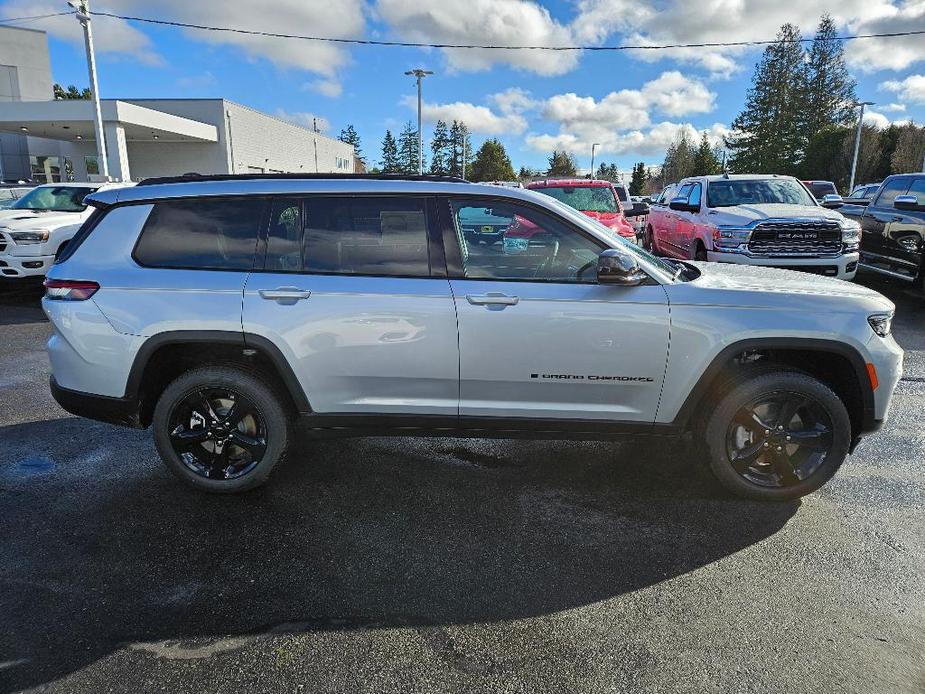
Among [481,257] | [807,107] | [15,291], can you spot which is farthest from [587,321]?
[807,107]

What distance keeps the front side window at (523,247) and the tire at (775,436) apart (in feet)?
3.66

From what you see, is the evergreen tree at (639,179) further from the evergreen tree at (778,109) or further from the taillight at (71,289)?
Result: the taillight at (71,289)

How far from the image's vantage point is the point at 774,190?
1029cm

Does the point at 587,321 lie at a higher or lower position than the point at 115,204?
lower

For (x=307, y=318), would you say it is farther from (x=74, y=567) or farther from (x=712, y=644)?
(x=712, y=644)

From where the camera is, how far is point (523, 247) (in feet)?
11.5

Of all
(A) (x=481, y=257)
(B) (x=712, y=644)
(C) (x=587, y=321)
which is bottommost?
(B) (x=712, y=644)

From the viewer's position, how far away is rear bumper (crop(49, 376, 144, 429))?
11.7 ft

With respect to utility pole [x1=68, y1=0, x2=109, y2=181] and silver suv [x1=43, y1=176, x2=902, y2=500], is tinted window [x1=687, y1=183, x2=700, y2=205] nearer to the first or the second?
silver suv [x1=43, y1=176, x2=902, y2=500]

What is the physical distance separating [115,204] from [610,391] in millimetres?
3040

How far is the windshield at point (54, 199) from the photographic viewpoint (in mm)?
11109

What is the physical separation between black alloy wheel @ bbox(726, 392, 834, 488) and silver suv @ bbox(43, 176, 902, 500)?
0.04ft

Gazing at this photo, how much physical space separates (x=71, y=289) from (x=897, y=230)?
37.3 feet

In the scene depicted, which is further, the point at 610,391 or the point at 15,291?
the point at 15,291
